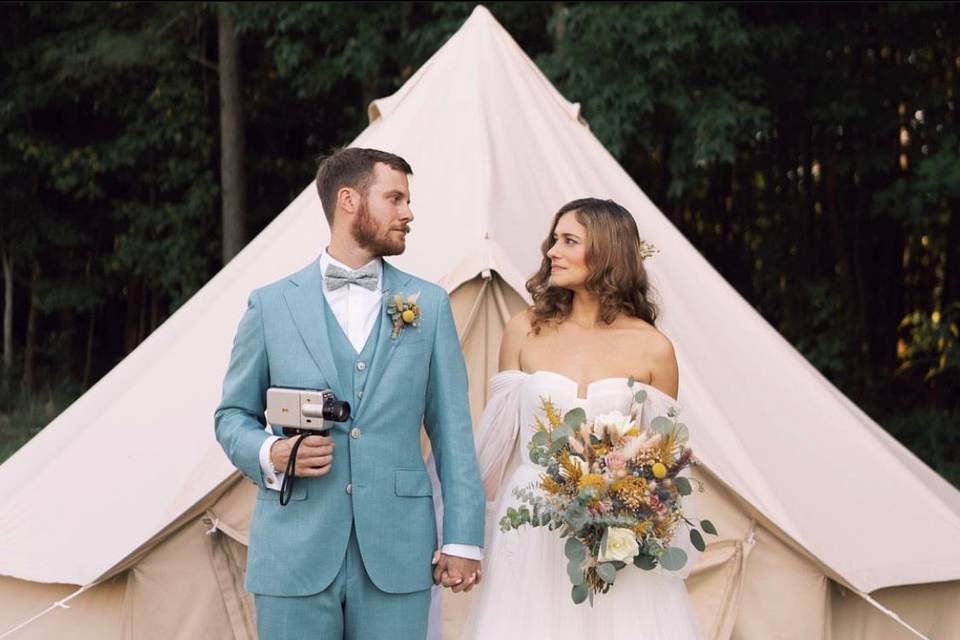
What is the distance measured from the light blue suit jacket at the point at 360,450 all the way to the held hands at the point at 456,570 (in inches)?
1.0

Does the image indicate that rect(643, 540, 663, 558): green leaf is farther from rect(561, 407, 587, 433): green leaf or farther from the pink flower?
rect(561, 407, 587, 433): green leaf

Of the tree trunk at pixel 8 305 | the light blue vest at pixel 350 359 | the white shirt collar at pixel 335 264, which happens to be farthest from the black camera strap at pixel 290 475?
the tree trunk at pixel 8 305

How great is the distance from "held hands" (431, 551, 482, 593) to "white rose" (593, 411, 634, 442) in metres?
0.42

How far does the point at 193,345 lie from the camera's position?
4660 mm

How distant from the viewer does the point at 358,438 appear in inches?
117

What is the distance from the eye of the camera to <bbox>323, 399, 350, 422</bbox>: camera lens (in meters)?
2.80

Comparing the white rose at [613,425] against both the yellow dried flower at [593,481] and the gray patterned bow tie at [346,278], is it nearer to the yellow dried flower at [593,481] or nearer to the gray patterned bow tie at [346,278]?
the yellow dried flower at [593,481]

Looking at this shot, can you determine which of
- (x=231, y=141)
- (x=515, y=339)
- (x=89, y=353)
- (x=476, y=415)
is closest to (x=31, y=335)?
(x=89, y=353)

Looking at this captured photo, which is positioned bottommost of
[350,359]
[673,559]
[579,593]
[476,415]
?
[579,593]

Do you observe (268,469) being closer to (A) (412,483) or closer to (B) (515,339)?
(A) (412,483)

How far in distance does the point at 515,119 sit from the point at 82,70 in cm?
817

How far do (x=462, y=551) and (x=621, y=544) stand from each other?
37 centimetres

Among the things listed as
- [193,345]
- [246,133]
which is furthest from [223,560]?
[246,133]

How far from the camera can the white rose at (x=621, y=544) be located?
3006 mm
